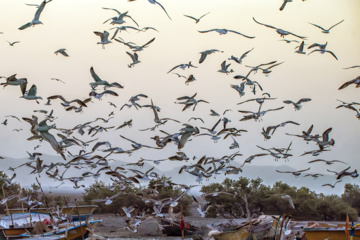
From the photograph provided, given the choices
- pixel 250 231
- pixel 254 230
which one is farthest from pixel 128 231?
pixel 250 231

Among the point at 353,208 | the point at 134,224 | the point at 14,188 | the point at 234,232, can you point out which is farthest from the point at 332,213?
the point at 14,188

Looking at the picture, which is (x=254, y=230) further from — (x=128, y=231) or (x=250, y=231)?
(x=128, y=231)

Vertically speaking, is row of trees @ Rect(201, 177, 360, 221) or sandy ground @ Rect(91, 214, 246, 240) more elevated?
row of trees @ Rect(201, 177, 360, 221)

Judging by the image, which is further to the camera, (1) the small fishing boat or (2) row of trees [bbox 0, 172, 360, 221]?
(2) row of trees [bbox 0, 172, 360, 221]

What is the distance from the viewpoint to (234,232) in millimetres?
6105

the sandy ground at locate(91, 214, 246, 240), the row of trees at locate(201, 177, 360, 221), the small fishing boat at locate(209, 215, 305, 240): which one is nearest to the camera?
the small fishing boat at locate(209, 215, 305, 240)

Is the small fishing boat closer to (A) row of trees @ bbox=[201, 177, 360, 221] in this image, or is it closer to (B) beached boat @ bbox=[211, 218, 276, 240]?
(B) beached boat @ bbox=[211, 218, 276, 240]

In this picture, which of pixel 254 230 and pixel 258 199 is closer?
pixel 254 230

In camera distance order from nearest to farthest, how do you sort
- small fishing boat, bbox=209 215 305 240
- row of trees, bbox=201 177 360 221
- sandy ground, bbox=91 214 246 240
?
1. small fishing boat, bbox=209 215 305 240
2. sandy ground, bbox=91 214 246 240
3. row of trees, bbox=201 177 360 221

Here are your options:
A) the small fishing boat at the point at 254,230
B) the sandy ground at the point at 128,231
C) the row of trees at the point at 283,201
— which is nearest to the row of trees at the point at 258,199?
the row of trees at the point at 283,201

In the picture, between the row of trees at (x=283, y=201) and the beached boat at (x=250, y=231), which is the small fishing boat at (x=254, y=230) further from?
the row of trees at (x=283, y=201)

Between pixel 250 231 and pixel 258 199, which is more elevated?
pixel 258 199

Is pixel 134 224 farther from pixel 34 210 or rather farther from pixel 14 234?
pixel 34 210

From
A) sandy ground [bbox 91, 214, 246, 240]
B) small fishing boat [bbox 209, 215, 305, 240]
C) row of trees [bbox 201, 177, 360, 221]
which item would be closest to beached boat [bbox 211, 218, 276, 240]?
small fishing boat [bbox 209, 215, 305, 240]
